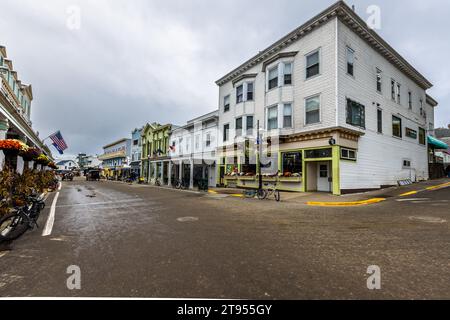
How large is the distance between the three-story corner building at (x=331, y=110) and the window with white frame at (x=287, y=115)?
0.08m

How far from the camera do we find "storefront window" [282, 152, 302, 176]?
56.5 ft

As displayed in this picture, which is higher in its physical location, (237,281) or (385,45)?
(385,45)

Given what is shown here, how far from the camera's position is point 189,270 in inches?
145

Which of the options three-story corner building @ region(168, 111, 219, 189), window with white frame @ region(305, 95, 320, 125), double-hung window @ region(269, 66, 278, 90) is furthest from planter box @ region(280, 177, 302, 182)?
three-story corner building @ region(168, 111, 219, 189)

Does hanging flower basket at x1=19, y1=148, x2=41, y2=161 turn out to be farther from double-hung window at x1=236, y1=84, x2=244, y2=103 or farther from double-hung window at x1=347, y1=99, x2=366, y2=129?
double-hung window at x1=347, y1=99, x2=366, y2=129

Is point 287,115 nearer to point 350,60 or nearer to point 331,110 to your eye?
point 331,110

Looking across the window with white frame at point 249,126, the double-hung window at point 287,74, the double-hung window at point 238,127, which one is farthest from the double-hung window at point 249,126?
the double-hung window at point 287,74

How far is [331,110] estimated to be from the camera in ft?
50.3

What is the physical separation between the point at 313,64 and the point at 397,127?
35.4ft

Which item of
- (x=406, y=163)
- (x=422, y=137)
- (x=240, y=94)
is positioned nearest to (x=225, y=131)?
(x=240, y=94)
